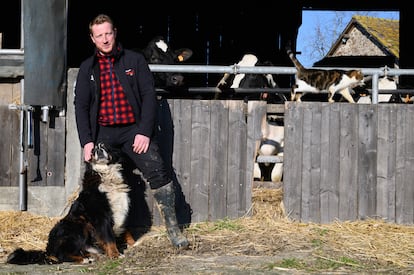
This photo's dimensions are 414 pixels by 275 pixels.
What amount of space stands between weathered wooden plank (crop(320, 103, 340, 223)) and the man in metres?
1.96

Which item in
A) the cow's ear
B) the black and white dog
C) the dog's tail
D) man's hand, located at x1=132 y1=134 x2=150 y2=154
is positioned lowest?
the dog's tail

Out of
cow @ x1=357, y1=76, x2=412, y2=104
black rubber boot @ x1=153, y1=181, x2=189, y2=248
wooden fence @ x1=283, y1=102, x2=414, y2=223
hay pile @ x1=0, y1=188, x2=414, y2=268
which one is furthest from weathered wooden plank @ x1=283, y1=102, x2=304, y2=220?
cow @ x1=357, y1=76, x2=412, y2=104

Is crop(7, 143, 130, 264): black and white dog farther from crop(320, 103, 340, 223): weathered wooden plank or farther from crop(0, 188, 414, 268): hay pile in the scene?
crop(320, 103, 340, 223): weathered wooden plank

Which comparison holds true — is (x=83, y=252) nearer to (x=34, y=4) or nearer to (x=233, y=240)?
(x=233, y=240)

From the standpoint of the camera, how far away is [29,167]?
27.1 feet

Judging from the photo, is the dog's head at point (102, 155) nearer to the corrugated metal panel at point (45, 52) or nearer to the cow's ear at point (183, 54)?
the corrugated metal panel at point (45, 52)

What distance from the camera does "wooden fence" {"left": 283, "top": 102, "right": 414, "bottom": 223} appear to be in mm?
8125

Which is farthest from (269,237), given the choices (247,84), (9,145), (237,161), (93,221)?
(247,84)

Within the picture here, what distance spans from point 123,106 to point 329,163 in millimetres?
2599

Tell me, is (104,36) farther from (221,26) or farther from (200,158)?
(221,26)

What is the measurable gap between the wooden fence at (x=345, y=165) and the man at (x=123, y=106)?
5.81 ft

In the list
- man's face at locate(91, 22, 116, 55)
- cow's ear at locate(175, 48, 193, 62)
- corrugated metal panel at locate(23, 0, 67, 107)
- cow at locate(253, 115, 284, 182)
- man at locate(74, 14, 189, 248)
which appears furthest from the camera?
cow's ear at locate(175, 48, 193, 62)

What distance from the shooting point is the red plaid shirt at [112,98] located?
275 inches

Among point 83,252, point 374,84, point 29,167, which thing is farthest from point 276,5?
point 83,252
